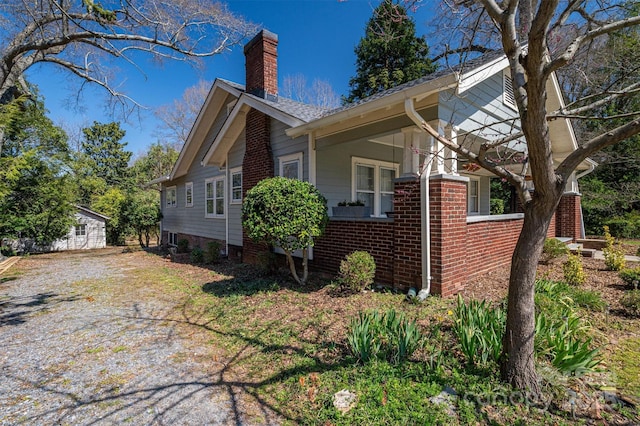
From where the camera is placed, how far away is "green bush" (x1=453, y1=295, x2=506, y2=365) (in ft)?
9.98

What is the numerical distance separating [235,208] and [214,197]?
81.6 inches

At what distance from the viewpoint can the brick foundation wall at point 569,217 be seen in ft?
34.6

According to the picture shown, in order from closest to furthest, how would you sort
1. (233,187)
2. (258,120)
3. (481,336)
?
(481,336) → (258,120) → (233,187)

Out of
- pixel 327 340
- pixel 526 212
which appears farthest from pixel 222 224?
pixel 526 212

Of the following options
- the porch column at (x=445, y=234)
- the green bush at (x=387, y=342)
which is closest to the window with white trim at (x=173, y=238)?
the porch column at (x=445, y=234)

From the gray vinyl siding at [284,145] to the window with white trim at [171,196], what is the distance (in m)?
9.94

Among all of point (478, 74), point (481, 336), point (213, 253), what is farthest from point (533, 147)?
point (213, 253)

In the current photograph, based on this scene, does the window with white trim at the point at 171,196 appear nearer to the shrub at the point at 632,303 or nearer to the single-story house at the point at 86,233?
the single-story house at the point at 86,233

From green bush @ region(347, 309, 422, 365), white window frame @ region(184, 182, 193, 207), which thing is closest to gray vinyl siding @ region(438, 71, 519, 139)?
green bush @ region(347, 309, 422, 365)

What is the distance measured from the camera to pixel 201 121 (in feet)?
41.7

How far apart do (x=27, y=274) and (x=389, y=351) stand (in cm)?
1166

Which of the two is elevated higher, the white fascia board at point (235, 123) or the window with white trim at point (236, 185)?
the white fascia board at point (235, 123)

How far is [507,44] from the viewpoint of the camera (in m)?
2.65

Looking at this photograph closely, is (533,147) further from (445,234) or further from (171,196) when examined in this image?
(171,196)
